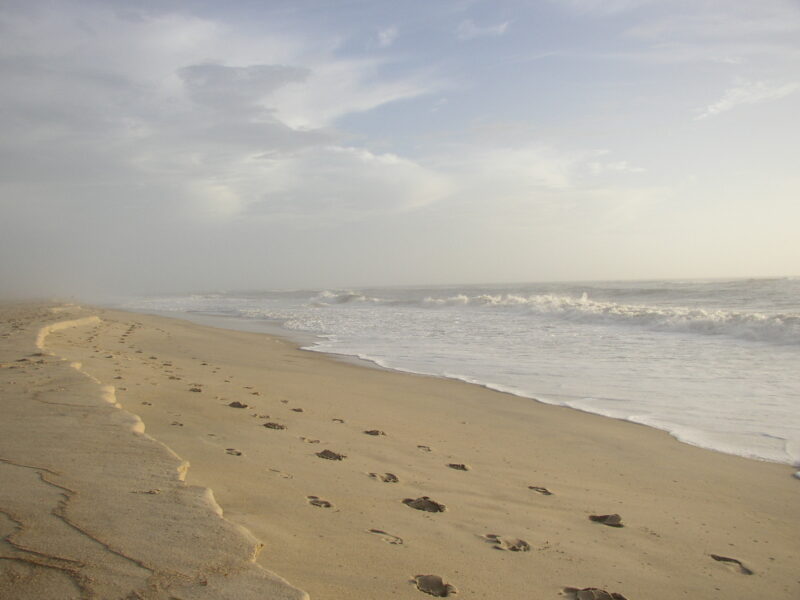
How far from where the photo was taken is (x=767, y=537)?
336 cm

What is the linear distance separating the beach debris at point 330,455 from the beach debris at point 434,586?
1.88 m

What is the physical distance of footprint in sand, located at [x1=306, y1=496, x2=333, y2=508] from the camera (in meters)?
3.12

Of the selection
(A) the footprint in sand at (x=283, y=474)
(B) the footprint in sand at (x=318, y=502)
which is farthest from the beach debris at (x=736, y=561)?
(A) the footprint in sand at (x=283, y=474)

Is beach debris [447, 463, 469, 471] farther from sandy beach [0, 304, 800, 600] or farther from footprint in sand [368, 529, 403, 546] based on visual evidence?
footprint in sand [368, 529, 403, 546]

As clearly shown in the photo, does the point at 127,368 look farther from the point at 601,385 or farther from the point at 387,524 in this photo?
the point at 601,385

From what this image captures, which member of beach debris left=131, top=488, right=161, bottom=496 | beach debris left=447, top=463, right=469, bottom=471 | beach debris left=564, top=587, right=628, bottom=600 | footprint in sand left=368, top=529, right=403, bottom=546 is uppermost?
beach debris left=131, top=488, right=161, bottom=496

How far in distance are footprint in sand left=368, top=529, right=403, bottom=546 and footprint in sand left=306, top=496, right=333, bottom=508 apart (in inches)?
15.5

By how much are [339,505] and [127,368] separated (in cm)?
538

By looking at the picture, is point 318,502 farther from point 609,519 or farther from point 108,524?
point 609,519

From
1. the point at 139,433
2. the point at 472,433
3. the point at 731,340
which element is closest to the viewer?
the point at 139,433

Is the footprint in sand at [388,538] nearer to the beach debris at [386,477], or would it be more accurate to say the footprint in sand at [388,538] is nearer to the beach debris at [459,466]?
the beach debris at [386,477]

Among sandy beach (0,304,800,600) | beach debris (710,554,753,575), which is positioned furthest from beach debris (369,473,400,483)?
beach debris (710,554,753,575)

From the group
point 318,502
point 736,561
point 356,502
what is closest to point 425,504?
point 356,502

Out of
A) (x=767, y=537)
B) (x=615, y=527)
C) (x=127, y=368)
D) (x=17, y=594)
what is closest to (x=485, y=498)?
(x=615, y=527)
